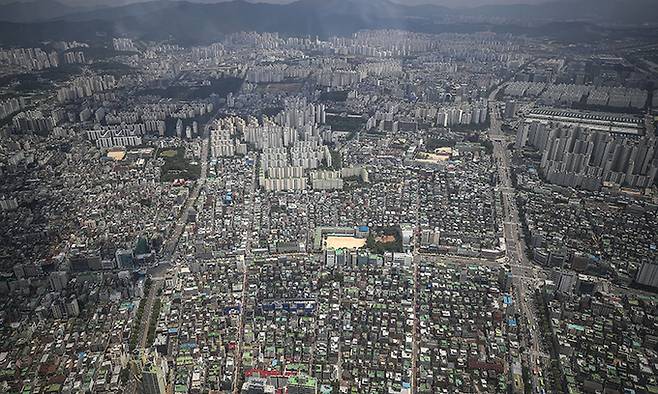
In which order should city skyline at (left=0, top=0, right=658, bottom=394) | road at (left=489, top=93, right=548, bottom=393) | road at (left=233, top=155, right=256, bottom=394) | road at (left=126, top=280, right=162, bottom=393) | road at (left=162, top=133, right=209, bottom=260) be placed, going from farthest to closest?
road at (left=162, top=133, right=209, bottom=260), road at (left=489, top=93, right=548, bottom=393), city skyline at (left=0, top=0, right=658, bottom=394), road at (left=233, top=155, right=256, bottom=394), road at (left=126, top=280, right=162, bottom=393)

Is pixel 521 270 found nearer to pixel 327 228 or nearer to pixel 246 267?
pixel 327 228

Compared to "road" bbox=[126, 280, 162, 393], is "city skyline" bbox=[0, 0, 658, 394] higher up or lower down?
higher up

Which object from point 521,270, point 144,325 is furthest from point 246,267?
point 521,270

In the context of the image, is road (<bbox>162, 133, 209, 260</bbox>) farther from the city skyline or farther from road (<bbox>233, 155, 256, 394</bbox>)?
road (<bbox>233, 155, 256, 394</bbox>)

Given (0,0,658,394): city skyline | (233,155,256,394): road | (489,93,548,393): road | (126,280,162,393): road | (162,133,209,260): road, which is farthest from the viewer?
(162,133,209,260): road

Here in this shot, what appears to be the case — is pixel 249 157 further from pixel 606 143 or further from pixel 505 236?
pixel 606 143

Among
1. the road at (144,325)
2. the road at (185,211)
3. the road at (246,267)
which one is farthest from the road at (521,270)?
the road at (185,211)

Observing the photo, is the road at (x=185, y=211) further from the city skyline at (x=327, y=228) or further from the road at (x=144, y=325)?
the road at (x=144, y=325)

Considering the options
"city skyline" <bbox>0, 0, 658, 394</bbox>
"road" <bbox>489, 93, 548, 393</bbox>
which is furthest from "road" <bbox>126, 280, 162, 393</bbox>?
"road" <bbox>489, 93, 548, 393</bbox>
